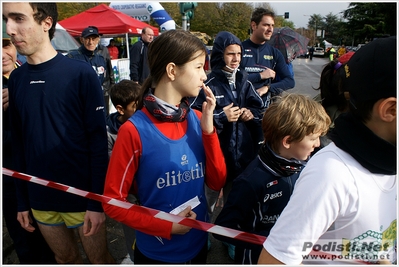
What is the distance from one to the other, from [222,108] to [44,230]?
5.17ft

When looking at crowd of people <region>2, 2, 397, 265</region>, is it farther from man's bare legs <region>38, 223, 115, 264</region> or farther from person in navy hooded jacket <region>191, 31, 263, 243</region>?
person in navy hooded jacket <region>191, 31, 263, 243</region>

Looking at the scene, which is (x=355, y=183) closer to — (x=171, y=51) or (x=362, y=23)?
(x=171, y=51)

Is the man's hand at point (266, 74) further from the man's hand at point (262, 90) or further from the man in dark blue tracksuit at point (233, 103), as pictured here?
the man in dark blue tracksuit at point (233, 103)

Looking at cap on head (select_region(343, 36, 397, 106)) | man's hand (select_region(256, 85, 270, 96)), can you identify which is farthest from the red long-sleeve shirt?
man's hand (select_region(256, 85, 270, 96))

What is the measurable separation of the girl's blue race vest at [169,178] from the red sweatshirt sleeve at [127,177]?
0.13 feet

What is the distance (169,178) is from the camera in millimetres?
1639

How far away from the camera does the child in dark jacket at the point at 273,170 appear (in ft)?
5.51

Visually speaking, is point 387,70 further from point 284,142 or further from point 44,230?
point 44,230

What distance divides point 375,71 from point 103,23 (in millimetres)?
13604

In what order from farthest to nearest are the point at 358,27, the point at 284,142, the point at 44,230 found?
1. the point at 358,27
2. the point at 44,230
3. the point at 284,142

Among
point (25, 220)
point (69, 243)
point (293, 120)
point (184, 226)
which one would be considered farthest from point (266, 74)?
point (25, 220)

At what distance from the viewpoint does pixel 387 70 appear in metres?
0.94

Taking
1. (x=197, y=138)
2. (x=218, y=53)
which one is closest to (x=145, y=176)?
(x=197, y=138)

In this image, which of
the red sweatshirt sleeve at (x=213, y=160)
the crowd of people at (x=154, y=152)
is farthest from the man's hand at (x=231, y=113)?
the red sweatshirt sleeve at (x=213, y=160)
